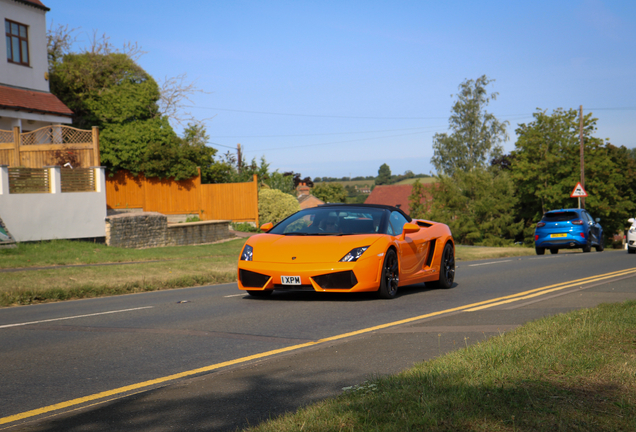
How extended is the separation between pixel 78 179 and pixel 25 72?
27.3ft

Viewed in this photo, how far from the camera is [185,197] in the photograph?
3222cm

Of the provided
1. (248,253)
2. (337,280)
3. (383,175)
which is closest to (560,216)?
(337,280)

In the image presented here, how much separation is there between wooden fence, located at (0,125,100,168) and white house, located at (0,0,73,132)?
4.00 m

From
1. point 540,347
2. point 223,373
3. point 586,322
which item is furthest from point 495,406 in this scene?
point 586,322

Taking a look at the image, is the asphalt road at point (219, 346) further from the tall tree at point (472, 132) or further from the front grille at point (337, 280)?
the tall tree at point (472, 132)

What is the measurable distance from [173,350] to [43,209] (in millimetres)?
15536

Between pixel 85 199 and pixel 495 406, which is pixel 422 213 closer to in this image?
pixel 85 199

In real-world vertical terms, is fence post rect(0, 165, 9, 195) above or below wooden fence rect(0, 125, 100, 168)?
below

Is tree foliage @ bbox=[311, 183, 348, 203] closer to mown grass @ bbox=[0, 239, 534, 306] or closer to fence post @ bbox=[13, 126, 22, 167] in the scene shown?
mown grass @ bbox=[0, 239, 534, 306]

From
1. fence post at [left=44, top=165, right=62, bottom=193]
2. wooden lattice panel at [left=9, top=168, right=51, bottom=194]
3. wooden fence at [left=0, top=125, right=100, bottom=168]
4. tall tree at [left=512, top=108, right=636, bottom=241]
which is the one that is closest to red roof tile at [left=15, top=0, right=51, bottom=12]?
wooden fence at [left=0, top=125, right=100, bottom=168]

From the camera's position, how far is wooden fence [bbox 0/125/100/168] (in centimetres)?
2036

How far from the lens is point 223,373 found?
504 cm

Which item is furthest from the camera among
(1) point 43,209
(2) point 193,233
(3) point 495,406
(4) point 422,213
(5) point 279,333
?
(4) point 422,213

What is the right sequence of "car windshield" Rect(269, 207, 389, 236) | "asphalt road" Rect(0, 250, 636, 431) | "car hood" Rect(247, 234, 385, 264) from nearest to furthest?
"asphalt road" Rect(0, 250, 636, 431) < "car hood" Rect(247, 234, 385, 264) < "car windshield" Rect(269, 207, 389, 236)
